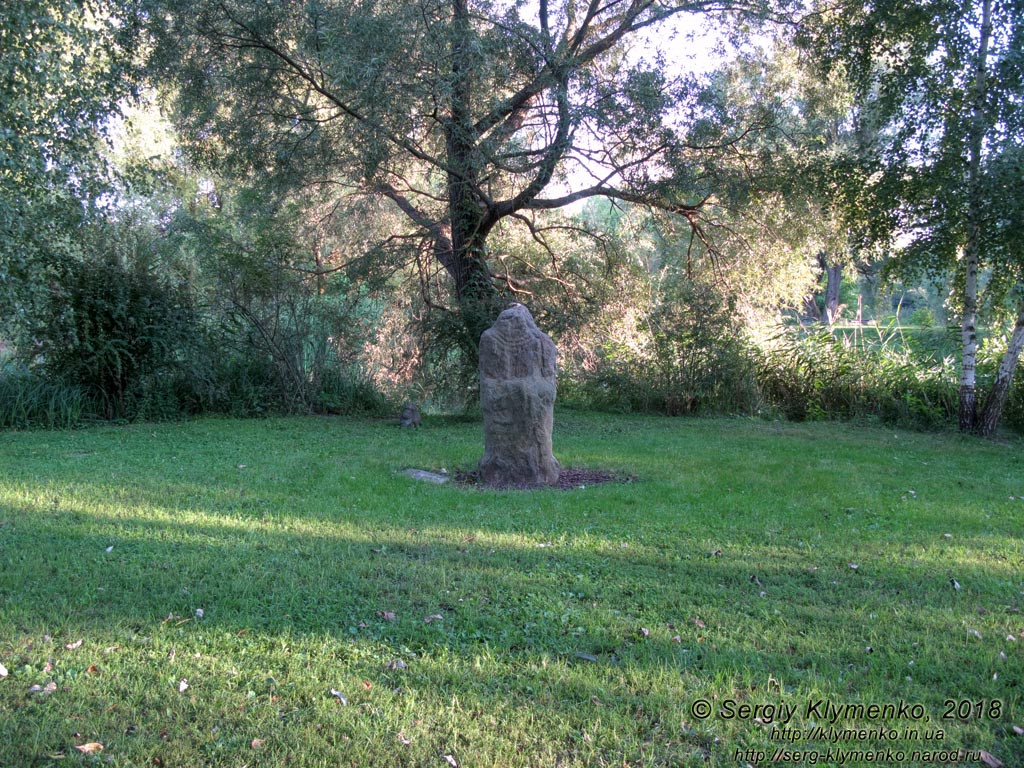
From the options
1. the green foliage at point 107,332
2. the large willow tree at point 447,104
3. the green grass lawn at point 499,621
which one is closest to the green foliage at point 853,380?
the large willow tree at point 447,104

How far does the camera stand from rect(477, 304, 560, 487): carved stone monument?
25.4 ft

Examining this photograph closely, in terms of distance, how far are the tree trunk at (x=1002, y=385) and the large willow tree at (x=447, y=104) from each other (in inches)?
200

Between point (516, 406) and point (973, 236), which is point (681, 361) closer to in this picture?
point (973, 236)

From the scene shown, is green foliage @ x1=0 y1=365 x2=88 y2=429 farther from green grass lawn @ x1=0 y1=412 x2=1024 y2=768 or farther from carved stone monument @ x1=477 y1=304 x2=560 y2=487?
carved stone monument @ x1=477 y1=304 x2=560 y2=487

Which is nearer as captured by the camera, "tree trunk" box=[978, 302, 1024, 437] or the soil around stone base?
the soil around stone base

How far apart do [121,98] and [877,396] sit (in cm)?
1324

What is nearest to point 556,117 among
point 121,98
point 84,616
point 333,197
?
point 333,197

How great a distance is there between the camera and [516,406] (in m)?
7.73

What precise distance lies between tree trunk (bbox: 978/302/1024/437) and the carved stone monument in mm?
7903

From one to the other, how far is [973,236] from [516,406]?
765cm

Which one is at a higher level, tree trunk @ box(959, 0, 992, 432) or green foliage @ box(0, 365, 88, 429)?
tree trunk @ box(959, 0, 992, 432)

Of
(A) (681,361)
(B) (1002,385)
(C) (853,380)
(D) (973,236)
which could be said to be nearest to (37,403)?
(A) (681,361)

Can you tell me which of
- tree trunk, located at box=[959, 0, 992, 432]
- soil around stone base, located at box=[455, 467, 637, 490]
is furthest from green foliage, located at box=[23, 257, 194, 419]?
tree trunk, located at box=[959, 0, 992, 432]

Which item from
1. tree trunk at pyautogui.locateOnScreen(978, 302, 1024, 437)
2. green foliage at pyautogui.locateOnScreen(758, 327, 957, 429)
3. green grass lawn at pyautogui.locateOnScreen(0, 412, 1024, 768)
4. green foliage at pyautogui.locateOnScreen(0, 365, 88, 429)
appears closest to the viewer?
green grass lawn at pyautogui.locateOnScreen(0, 412, 1024, 768)
